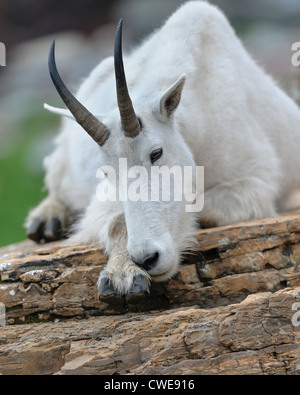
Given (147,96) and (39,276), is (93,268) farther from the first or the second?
(147,96)

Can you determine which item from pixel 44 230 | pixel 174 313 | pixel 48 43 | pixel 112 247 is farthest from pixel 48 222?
pixel 48 43

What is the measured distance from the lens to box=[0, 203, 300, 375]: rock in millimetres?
3900

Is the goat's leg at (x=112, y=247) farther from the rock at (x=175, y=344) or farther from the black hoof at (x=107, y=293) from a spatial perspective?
the rock at (x=175, y=344)

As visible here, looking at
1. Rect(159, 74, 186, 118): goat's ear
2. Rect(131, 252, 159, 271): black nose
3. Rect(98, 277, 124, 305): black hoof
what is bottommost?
Rect(98, 277, 124, 305): black hoof

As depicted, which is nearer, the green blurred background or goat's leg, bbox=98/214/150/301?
goat's leg, bbox=98/214/150/301

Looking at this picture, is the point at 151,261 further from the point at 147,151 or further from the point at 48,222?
the point at 48,222

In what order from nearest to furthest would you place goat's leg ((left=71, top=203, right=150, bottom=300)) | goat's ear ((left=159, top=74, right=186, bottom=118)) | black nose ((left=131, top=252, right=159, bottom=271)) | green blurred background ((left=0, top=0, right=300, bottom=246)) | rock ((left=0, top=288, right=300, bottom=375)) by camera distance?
rock ((left=0, top=288, right=300, bottom=375)), black nose ((left=131, top=252, right=159, bottom=271)), goat's leg ((left=71, top=203, right=150, bottom=300)), goat's ear ((left=159, top=74, right=186, bottom=118)), green blurred background ((left=0, top=0, right=300, bottom=246))

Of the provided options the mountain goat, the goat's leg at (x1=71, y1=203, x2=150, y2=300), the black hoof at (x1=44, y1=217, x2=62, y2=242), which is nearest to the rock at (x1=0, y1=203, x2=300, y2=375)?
the goat's leg at (x1=71, y1=203, x2=150, y2=300)

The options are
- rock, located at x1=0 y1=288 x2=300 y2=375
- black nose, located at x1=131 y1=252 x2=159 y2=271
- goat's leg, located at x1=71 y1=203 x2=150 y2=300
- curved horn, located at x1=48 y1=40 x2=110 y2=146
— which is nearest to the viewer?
rock, located at x1=0 y1=288 x2=300 y2=375

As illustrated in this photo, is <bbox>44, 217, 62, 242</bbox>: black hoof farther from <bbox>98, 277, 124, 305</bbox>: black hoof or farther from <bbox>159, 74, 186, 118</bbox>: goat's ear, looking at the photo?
<bbox>159, 74, 186, 118</bbox>: goat's ear

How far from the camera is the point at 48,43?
929 inches

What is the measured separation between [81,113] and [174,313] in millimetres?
A: 1614

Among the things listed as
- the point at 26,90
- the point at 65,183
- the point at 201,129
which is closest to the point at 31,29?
the point at 26,90

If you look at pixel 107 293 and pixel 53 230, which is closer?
pixel 107 293
